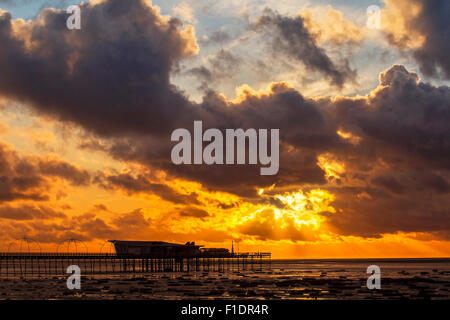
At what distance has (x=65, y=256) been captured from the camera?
382 ft

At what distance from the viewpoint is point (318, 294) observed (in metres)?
62.2
